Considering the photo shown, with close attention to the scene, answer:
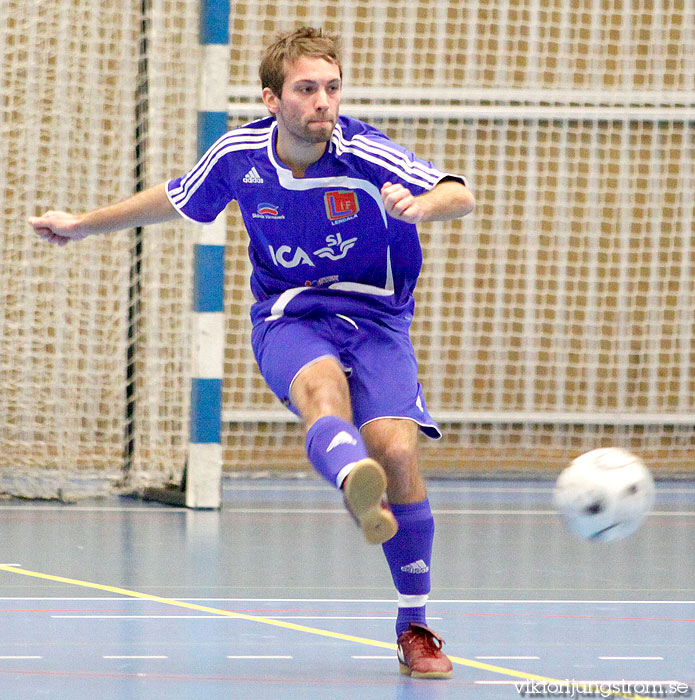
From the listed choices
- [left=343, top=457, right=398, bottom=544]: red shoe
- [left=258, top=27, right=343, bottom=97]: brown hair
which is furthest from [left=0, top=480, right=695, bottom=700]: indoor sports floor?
[left=258, top=27, right=343, bottom=97]: brown hair

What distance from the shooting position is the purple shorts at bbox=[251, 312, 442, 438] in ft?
10.2

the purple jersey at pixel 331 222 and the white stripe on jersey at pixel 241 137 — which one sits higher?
the white stripe on jersey at pixel 241 137

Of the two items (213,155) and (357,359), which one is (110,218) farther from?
(357,359)

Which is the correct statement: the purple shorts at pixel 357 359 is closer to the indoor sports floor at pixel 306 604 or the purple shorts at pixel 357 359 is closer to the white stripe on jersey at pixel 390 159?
the white stripe on jersey at pixel 390 159

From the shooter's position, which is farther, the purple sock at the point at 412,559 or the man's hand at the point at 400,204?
the purple sock at the point at 412,559

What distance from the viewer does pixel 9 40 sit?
702cm

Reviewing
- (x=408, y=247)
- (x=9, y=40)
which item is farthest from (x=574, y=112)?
(x=408, y=247)

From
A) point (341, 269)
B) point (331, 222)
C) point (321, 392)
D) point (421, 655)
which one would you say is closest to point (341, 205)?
point (331, 222)

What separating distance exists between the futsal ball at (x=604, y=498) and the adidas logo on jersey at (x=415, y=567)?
0.36 m

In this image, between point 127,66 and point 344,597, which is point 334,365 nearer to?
point 344,597

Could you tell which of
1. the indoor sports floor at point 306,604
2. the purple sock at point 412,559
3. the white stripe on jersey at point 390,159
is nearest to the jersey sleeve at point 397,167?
the white stripe on jersey at point 390,159

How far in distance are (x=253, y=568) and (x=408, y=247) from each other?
6.13 feet

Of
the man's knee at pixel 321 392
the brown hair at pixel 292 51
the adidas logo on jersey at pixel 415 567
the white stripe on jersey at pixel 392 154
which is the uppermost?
the brown hair at pixel 292 51

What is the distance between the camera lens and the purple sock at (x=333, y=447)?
2.73 meters
